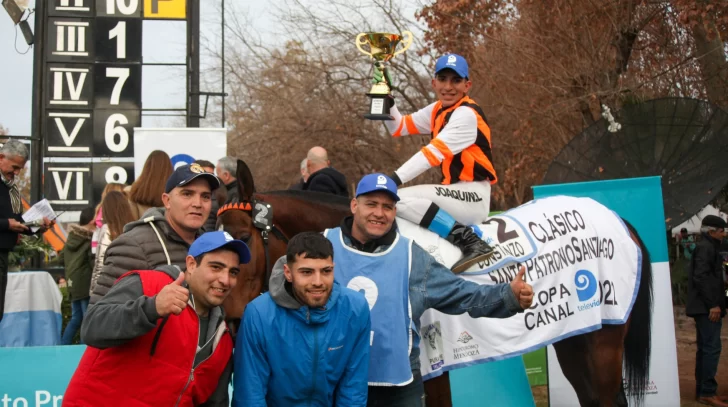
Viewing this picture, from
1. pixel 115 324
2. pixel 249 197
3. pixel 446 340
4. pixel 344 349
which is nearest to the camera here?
pixel 115 324

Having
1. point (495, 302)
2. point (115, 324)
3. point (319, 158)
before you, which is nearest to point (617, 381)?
point (495, 302)

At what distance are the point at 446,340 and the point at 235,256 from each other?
2.00m

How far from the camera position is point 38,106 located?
10039 millimetres

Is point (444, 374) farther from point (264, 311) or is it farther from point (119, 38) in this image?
point (119, 38)

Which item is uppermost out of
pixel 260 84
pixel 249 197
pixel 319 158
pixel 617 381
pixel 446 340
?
pixel 260 84

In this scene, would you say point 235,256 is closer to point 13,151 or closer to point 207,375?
point 207,375

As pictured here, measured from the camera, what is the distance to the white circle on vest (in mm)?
3902

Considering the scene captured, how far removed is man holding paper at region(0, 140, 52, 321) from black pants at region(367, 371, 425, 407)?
379cm

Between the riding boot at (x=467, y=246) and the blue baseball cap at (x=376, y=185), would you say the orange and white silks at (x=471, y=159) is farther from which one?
the blue baseball cap at (x=376, y=185)

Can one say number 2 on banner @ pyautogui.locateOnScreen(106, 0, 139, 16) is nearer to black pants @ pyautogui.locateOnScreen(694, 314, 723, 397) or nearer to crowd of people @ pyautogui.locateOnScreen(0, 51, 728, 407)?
crowd of people @ pyautogui.locateOnScreen(0, 51, 728, 407)

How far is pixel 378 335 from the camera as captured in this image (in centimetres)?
388

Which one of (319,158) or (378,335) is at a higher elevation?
(319,158)

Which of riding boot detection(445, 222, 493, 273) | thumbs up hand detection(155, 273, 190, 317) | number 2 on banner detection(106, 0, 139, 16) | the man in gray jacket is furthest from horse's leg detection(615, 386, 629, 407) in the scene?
number 2 on banner detection(106, 0, 139, 16)

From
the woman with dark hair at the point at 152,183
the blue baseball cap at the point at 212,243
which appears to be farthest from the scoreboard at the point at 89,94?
the blue baseball cap at the point at 212,243
